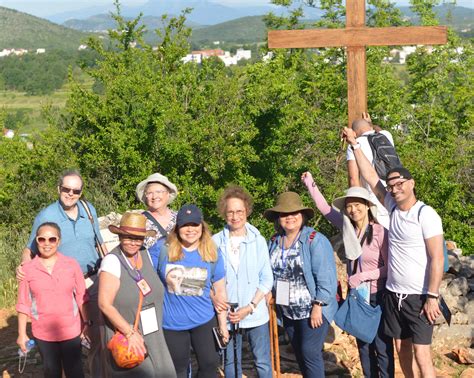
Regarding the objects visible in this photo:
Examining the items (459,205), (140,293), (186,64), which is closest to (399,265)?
(140,293)

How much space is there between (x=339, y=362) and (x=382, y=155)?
6.25ft

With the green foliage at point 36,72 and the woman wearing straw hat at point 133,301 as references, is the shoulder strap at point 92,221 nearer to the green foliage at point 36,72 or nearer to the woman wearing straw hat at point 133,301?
the woman wearing straw hat at point 133,301

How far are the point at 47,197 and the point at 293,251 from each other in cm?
831

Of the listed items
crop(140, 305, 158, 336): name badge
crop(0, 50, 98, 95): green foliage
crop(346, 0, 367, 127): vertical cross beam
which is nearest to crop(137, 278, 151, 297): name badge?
crop(140, 305, 158, 336): name badge

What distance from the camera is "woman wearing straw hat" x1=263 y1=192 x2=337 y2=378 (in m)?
4.54

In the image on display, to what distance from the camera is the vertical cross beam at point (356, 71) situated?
614 centimetres

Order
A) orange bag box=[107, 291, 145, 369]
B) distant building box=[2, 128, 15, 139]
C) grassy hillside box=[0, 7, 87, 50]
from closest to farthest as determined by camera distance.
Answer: orange bag box=[107, 291, 145, 369] → distant building box=[2, 128, 15, 139] → grassy hillside box=[0, 7, 87, 50]

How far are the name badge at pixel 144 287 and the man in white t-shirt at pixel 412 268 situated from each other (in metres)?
1.55

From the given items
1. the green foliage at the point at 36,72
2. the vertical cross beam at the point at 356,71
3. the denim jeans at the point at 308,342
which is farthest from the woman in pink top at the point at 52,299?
the green foliage at the point at 36,72

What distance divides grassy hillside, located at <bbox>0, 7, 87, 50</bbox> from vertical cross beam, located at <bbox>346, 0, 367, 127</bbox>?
139m

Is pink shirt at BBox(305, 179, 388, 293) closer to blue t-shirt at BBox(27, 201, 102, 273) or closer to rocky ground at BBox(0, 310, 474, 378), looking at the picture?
rocky ground at BBox(0, 310, 474, 378)

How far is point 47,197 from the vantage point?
1204cm

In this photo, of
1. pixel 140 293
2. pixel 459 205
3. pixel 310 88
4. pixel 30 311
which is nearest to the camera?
pixel 140 293

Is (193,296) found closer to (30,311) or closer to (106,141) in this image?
(30,311)
